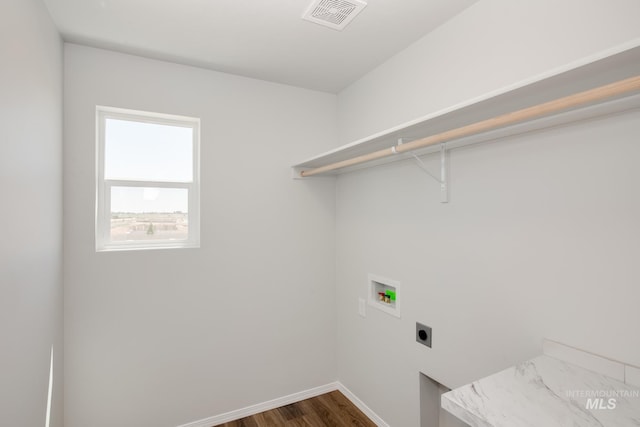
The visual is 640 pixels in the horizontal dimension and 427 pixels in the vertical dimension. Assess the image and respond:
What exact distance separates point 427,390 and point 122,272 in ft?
6.88

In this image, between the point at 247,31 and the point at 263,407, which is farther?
the point at 263,407

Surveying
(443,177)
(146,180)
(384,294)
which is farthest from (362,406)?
(146,180)

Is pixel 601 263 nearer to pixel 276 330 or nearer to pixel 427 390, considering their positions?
pixel 427 390

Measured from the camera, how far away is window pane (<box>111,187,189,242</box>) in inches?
87.4

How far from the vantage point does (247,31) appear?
1898mm

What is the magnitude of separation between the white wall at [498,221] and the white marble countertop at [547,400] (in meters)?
0.14

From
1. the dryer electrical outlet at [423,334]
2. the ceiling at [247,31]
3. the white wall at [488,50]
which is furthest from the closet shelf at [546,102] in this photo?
the dryer electrical outlet at [423,334]

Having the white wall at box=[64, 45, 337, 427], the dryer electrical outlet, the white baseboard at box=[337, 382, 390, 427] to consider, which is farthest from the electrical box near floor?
the white baseboard at box=[337, 382, 390, 427]

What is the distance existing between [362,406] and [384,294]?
3.13 feet

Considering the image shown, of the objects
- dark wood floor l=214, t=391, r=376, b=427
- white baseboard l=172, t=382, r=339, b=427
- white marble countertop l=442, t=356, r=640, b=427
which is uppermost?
white marble countertop l=442, t=356, r=640, b=427

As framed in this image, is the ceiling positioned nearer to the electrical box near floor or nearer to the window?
the window

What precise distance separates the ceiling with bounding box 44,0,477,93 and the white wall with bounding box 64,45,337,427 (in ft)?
0.69

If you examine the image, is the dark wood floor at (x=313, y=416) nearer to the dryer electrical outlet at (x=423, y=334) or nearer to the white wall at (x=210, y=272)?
the white wall at (x=210, y=272)

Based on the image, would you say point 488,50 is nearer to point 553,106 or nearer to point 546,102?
point 546,102
